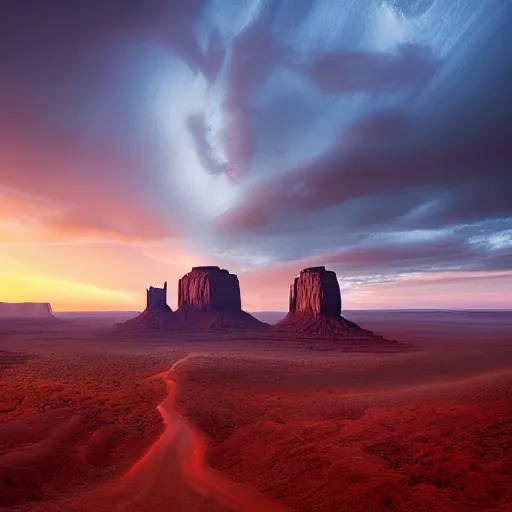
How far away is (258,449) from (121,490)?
605 centimetres

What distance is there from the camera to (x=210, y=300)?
106 m

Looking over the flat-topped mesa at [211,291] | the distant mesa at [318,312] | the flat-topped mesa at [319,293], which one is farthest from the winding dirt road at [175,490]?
the flat-topped mesa at [211,291]

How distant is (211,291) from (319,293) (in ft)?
122

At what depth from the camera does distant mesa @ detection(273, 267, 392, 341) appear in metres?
74.6

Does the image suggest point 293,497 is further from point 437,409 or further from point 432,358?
point 432,358

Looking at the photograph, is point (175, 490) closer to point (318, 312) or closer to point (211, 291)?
point (318, 312)

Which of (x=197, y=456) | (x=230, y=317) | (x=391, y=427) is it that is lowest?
(x=197, y=456)

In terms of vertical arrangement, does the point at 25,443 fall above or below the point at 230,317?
below

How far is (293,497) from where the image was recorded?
1230 cm

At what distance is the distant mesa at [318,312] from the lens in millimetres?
74575

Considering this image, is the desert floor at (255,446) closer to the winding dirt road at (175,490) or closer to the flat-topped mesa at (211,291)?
the winding dirt road at (175,490)

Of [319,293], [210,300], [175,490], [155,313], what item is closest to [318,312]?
[319,293]

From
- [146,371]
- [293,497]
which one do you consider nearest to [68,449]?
[293,497]

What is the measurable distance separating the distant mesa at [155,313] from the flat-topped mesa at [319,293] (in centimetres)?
4020
